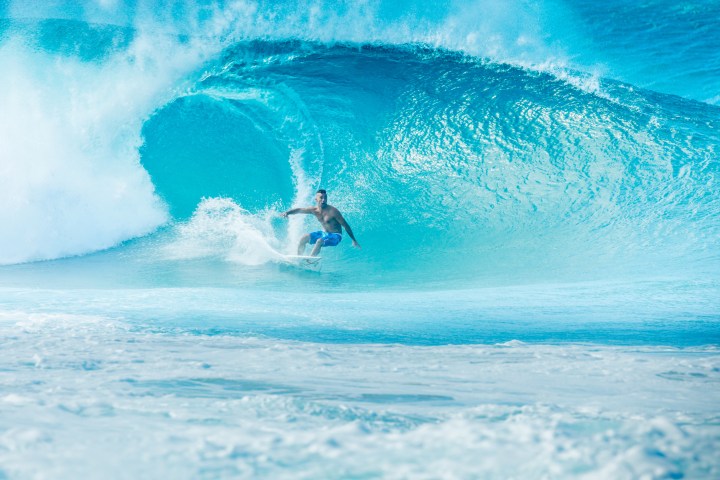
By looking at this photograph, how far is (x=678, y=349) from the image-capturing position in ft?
11.6

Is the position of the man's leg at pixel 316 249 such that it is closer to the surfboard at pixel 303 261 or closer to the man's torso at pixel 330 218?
the surfboard at pixel 303 261

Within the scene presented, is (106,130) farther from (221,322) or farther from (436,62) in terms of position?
(221,322)

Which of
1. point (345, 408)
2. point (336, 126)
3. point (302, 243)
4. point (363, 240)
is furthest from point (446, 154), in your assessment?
point (345, 408)

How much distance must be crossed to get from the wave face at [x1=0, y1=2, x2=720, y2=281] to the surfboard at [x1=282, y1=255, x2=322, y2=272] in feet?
2.60

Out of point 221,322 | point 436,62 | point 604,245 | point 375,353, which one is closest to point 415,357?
point 375,353

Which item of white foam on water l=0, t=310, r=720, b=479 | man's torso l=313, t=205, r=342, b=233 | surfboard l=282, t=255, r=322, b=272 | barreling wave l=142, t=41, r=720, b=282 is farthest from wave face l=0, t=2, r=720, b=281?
white foam on water l=0, t=310, r=720, b=479

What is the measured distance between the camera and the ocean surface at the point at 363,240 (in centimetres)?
202

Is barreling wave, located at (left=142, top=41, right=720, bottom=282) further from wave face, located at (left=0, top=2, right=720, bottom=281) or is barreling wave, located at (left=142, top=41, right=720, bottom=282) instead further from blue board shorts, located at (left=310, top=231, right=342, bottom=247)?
blue board shorts, located at (left=310, top=231, right=342, bottom=247)

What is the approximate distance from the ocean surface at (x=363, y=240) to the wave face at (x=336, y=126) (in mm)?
40

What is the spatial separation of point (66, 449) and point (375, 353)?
71.2 inches

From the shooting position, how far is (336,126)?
9500 mm

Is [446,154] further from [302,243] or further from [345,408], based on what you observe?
[345,408]

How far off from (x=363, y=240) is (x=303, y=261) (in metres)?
1.33

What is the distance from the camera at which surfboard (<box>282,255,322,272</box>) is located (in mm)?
6637
